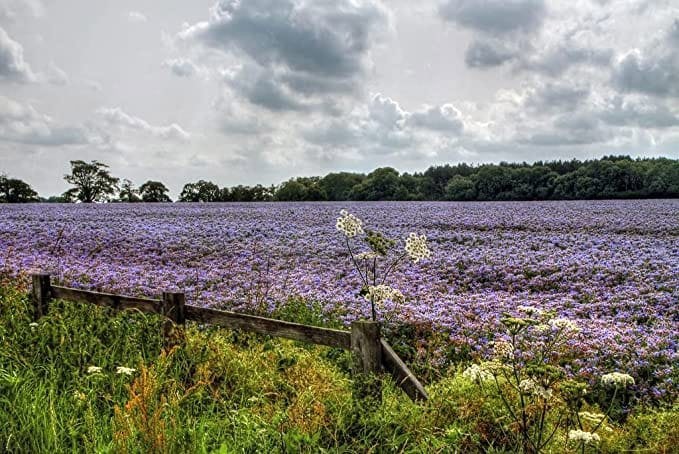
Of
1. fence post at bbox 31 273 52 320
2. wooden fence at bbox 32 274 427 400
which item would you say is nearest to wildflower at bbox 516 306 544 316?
wooden fence at bbox 32 274 427 400

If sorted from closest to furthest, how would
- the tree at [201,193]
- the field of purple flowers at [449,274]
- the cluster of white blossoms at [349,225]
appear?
the cluster of white blossoms at [349,225], the field of purple flowers at [449,274], the tree at [201,193]

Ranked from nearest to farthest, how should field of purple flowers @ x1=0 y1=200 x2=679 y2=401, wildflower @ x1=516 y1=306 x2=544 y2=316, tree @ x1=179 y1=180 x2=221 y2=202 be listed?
wildflower @ x1=516 y1=306 x2=544 y2=316
field of purple flowers @ x1=0 y1=200 x2=679 y2=401
tree @ x1=179 y1=180 x2=221 y2=202

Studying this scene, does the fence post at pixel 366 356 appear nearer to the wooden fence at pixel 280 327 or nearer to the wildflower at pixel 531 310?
the wooden fence at pixel 280 327

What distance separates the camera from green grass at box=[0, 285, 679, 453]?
152 inches

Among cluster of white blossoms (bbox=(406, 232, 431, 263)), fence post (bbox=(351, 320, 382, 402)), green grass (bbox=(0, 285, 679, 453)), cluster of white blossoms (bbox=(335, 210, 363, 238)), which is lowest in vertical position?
green grass (bbox=(0, 285, 679, 453))

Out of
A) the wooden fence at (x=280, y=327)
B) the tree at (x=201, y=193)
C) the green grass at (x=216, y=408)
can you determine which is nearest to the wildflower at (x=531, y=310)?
the green grass at (x=216, y=408)

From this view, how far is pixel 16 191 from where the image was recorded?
197 feet

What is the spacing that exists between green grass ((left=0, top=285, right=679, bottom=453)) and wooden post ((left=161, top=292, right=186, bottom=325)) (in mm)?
252

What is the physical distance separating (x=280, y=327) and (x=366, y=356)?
3.66ft

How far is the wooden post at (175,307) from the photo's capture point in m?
6.14

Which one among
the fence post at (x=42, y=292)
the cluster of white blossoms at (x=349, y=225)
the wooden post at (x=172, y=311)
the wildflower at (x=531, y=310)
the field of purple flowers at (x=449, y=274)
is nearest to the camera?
the wildflower at (x=531, y=310)

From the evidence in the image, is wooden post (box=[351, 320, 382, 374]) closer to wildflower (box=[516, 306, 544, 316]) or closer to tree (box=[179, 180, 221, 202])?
wildflower (box=[516, 306, 544, 316])

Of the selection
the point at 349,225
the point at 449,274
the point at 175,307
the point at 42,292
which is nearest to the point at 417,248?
the point at 349,225

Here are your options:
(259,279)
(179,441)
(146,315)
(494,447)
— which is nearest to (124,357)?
(146,315)
